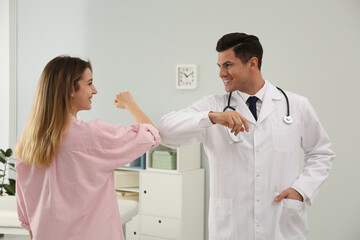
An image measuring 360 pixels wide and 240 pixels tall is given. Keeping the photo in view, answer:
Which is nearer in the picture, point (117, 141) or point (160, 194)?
point (117, 141)

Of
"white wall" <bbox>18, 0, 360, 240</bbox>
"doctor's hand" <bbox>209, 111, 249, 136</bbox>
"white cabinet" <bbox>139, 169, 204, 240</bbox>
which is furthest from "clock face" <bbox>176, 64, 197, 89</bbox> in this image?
"doctor's hand" <bbox>209, 111, 249, 136</bbox>

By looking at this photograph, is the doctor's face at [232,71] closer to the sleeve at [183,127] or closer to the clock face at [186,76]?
the sleeve at [183,127]

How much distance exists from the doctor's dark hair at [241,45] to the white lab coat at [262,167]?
8.2 inches

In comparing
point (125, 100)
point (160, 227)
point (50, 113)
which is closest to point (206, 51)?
point (160, 227)

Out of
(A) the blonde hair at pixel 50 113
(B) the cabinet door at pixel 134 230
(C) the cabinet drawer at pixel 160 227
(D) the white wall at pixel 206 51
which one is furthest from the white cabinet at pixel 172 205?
(A) the blonde hair at pixel 50 113

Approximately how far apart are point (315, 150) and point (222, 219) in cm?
55

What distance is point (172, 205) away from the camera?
3.58 metres

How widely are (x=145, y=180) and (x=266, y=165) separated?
2141 millimetres

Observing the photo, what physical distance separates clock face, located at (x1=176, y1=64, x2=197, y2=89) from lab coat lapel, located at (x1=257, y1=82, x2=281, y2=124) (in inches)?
79.6

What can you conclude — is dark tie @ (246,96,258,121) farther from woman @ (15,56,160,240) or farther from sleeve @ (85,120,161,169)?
woman @ (15,56,160,240)

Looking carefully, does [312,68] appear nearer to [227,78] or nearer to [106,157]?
[227,78]

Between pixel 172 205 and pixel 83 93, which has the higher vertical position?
pixel 83 93

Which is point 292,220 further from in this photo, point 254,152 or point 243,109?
point 243,109

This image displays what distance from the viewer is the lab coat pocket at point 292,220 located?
1.74m
